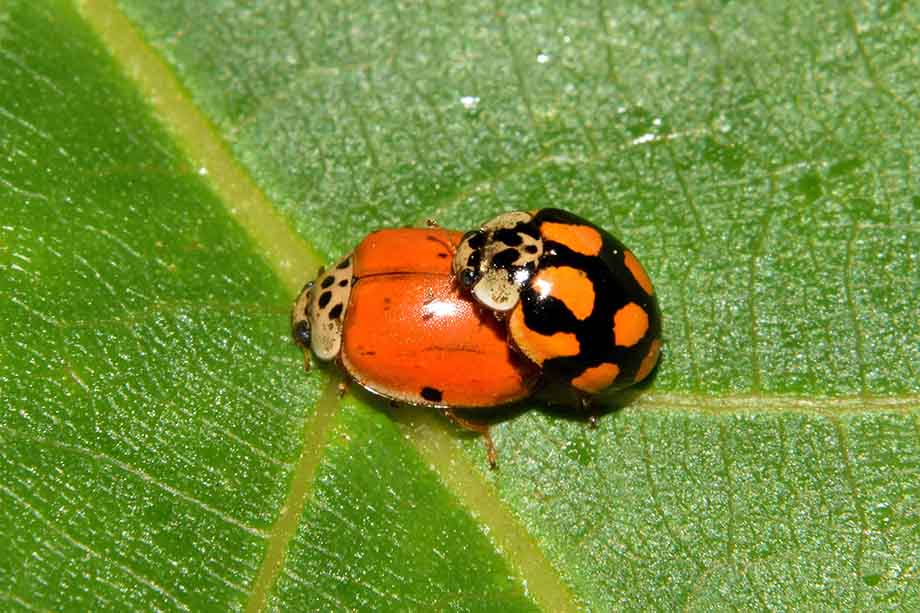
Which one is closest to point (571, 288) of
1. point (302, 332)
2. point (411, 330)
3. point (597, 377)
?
point (597, 377)

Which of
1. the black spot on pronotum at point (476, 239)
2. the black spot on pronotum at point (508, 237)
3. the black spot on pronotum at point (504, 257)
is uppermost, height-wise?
the black spot on pronotum at point (476, 239)

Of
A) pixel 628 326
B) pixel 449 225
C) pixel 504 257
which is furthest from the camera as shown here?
pixel 449 225

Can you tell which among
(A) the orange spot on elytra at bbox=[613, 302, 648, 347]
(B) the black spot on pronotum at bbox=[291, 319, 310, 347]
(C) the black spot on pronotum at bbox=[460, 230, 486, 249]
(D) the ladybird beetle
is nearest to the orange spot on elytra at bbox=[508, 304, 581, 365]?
(D) the ladybird beetle

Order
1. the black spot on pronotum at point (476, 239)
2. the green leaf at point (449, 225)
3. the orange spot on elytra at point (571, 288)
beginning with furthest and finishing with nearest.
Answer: the black spot on pronotum at point (476, 239)
the orange spot on elytra at point (571, 288)
the green leaf at point (449, 225)

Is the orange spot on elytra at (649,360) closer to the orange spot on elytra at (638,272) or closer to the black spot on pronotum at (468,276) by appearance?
the orange spot on elytra at (638,272)

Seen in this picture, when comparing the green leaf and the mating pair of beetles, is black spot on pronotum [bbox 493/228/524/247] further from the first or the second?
the green leaf

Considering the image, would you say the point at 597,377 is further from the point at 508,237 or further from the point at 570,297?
the point at 508,237

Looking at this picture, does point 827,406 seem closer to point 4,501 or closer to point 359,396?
point 359,396

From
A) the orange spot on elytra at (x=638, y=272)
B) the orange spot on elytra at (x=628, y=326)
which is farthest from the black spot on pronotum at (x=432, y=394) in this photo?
the orange spot on elytra at (x=638, y=272)
